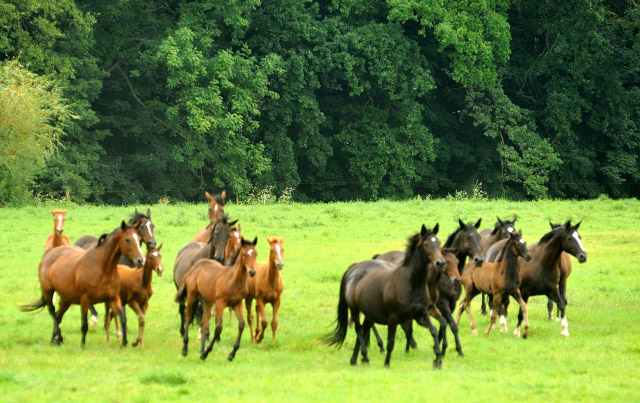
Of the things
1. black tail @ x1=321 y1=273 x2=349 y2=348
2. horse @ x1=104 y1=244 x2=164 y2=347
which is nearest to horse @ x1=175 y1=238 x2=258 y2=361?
horse @ x1=104 y1=244 x2=164 y2=347

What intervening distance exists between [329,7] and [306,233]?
22607 millimetres

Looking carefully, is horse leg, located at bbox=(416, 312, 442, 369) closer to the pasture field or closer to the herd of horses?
the herd of horses

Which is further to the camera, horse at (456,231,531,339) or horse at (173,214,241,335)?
horse at (456,231,531,339)

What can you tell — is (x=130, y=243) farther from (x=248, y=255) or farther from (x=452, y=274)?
(x=452, y=274)

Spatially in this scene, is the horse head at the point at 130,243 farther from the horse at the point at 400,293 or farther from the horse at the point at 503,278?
the horse at the point at 503,278

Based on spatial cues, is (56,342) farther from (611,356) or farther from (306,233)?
(306,233)

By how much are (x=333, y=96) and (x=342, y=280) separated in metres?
37.9

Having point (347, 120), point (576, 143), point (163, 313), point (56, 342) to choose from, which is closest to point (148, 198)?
point (347, 120)

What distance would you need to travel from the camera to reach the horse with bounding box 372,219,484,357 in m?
13.0

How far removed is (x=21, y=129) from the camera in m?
34.8

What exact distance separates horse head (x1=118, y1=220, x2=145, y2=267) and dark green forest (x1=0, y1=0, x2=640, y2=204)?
2487 centimetres

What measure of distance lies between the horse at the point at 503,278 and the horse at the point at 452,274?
607 mm

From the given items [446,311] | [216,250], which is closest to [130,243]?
[216,250]

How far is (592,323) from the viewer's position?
52.3ft
